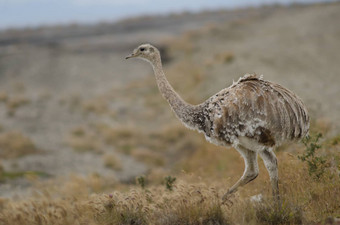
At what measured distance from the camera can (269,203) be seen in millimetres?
5570

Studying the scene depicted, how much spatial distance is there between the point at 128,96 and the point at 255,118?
16.2 m

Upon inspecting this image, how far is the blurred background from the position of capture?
12.9 m

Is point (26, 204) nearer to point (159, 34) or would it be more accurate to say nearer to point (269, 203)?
point (269, 203)

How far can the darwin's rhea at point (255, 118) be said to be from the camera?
18.4 ft

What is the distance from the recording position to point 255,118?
5.61 metres

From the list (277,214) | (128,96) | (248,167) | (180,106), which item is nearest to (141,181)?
(180,106)

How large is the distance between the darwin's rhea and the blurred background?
75.6 inches

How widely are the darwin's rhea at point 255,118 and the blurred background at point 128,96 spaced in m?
1.92

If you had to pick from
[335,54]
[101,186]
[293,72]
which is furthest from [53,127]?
[335,54]

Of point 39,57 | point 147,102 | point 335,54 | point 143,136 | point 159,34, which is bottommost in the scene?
point 143,136

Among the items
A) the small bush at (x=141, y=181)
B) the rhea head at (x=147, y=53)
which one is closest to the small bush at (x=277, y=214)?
the rhea head at (x=147, y=53)

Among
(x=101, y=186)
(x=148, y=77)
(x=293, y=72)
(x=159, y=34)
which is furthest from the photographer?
(x=159, y=34)

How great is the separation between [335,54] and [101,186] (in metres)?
13.6

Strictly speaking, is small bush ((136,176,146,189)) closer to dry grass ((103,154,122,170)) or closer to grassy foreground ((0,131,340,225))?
grassy foreground ((0,131,340,225))
